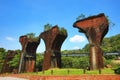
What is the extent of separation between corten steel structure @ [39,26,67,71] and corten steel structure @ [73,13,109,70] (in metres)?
6.58

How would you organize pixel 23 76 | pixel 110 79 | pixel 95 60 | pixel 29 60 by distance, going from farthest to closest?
1. pixel 29 60
2. pixel 23 76
3. pixel 95 60
4. pixel 110 79

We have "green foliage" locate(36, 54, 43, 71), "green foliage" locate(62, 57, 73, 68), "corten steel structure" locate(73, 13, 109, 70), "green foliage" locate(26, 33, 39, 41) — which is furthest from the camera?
"green foliage" locate(62, 57, 73, 68)

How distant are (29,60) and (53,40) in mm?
7458

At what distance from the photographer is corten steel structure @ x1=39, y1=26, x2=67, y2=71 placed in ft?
95.5

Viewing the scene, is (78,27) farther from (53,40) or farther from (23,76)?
(23,76)

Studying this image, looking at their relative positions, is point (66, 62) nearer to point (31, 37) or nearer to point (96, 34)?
point (31, 37)

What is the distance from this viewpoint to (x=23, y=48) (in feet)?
114

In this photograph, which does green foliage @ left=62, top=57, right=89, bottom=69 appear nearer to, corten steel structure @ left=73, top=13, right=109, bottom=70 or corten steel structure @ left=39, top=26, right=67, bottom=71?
corten steel structure @ left=39, top=26, right=67, bottom=71

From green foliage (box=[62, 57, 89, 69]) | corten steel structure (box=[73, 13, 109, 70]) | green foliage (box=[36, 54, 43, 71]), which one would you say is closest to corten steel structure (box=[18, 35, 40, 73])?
green foliage (box=[36, 54, 43, 71])

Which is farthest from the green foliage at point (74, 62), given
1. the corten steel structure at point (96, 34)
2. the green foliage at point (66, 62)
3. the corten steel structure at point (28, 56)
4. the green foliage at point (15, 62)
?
the corten steel structure at point (96, 34)

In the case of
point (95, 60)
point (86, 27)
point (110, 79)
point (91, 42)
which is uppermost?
point (86, 27)

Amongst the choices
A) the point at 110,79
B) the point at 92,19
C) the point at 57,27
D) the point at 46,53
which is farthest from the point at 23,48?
the point at 110,79

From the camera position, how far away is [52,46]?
97.0ft

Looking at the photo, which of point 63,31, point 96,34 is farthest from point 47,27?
point 96,34
